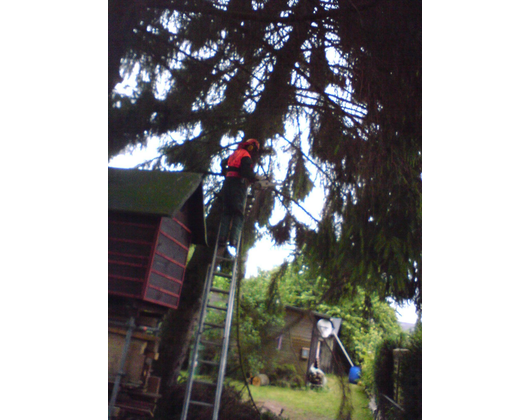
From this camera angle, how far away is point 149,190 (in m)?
2.83

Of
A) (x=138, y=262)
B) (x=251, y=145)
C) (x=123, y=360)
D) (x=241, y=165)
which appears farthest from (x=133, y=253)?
(x=251, y=145)

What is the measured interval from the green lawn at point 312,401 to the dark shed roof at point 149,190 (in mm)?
3065

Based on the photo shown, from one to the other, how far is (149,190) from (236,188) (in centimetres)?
123

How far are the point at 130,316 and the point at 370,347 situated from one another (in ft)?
13.1

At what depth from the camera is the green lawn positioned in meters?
4.56

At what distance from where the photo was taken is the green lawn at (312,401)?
15.0 ft

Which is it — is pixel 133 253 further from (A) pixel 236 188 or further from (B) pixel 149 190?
(A) pixel 236 188

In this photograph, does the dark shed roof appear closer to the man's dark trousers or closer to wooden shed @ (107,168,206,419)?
wooden shed @ (107,168,206,419)

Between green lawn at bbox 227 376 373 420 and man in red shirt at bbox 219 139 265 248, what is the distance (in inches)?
86.1

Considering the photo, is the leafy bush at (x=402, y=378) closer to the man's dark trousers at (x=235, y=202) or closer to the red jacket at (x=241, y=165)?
the man's dark trousers at (x=235, y=202)

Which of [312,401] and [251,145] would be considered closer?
[251,145]

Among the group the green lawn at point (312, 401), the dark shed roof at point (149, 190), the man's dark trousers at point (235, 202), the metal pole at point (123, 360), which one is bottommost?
the green lawn at point (312, 401)

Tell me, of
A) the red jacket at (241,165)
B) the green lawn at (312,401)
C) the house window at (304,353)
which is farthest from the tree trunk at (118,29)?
the green lawn at (312,401)
